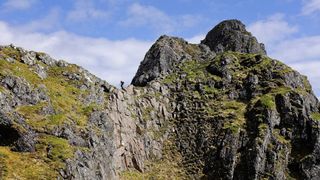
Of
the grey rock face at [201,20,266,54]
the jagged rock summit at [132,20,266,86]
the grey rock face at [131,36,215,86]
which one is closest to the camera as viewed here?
the grey rock face at [131,36,215,86]

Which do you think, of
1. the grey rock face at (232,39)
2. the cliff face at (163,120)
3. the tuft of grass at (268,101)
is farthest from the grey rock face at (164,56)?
the tuft of grass at (268,101)

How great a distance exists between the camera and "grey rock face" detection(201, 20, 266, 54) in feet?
518

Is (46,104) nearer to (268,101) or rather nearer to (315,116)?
(268,101)

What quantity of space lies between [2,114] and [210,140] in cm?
5433

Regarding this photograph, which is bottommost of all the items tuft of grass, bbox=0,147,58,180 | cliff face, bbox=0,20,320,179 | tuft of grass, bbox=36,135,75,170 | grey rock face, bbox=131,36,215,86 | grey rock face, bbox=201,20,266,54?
tuft of grass, bbox=0,147,58,180

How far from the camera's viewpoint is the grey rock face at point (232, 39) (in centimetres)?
15788

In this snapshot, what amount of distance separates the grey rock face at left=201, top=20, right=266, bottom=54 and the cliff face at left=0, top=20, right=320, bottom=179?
14.8 meters

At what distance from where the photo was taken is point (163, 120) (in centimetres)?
12231

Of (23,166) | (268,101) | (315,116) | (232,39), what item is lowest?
(23,166)

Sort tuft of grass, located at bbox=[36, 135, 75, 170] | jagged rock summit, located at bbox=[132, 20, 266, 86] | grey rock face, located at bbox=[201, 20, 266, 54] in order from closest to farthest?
1. tuft of grass, located at bbox=[36, 135, 75, 170]
2. jagged rock summit, located at bbox=[132, 20, 266, 86]
3. grey rock face, located at bbox=[201, 20, 266, 54]

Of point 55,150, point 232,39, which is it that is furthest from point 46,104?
point 232,39

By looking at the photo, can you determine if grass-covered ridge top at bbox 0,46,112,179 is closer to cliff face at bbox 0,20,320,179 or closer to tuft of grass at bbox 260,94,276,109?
cliff face at bbox 0,20,320,179

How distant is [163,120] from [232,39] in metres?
49.1

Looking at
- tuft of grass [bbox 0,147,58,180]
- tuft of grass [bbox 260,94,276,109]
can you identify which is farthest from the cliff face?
tuft of grass [bbox 260,94,276,109]
